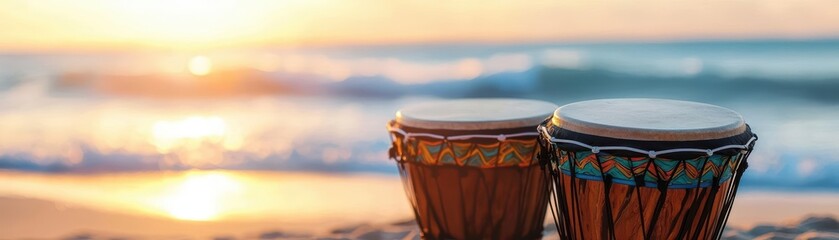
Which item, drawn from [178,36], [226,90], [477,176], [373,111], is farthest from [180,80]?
[477,176]

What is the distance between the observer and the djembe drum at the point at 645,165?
199 cm

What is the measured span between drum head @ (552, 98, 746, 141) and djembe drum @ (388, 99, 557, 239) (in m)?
0.38

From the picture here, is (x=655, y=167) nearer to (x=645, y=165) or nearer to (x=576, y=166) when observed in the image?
(x=645, y=165)

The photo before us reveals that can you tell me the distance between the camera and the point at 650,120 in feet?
6.77

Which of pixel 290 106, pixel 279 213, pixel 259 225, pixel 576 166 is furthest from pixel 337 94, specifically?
pixel 576 166

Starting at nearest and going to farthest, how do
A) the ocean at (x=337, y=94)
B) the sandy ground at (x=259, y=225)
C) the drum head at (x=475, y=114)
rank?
the drum head at (x=475, y=114) → the sandy ground at (x=259, y=225) → the ocean at (x=337, y=94)

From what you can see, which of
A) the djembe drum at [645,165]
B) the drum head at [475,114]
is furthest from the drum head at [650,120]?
the drum head at [475,114]

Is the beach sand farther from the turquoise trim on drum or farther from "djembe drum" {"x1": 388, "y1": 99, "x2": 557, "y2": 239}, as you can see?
the turquoise trim on drum

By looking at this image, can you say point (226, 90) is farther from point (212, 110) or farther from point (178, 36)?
point (178, 36)

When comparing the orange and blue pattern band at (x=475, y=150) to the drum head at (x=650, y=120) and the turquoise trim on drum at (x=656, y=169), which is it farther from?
the turquoise trim on drum at (x=656, y=169)

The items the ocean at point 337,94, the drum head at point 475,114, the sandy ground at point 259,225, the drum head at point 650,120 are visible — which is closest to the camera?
the drum head at point 650,120

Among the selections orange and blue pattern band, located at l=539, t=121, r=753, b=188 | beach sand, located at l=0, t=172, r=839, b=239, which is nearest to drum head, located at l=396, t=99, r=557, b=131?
orange and blue pattern band, located at l=539, t=121, r=753, b=188

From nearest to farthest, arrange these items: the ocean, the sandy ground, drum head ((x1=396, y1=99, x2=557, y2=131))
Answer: drum head ((x1=396, y1=99, x2=557, y2=131))
the sandy ground
the ocean

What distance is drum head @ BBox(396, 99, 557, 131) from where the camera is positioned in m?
2.56
